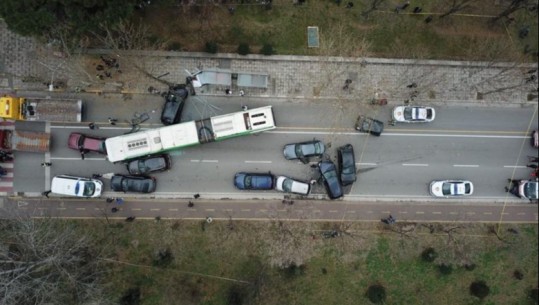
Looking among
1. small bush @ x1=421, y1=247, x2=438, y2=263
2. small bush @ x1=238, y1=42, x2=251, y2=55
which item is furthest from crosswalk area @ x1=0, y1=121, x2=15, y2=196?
small bush @ x1=421, y1=247, x2=438, y2=263

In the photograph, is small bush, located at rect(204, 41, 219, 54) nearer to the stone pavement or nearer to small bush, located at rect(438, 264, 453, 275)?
the stone pavement

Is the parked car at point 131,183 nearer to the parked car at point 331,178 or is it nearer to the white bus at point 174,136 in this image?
the white bus at point 174,136

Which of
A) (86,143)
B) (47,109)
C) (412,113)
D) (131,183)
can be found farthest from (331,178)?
(47,109)

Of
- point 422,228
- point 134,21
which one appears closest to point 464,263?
point 422,228

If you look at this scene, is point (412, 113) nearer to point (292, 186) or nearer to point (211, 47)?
point (292, 186)

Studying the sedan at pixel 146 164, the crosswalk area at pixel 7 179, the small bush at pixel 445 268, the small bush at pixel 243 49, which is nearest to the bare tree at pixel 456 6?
the small bush at pixel 243 49

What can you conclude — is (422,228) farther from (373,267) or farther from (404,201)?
(373,267)
